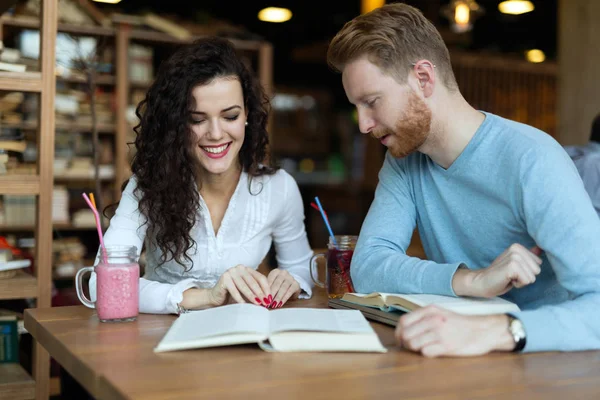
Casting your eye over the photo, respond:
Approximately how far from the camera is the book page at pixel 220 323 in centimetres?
121

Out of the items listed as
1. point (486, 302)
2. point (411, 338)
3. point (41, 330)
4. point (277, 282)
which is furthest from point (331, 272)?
point (41, 330)

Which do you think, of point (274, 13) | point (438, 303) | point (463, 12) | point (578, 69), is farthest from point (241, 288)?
point (274, 13)

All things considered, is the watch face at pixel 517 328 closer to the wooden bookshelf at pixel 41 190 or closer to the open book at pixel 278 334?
the open book at pixel 278 334

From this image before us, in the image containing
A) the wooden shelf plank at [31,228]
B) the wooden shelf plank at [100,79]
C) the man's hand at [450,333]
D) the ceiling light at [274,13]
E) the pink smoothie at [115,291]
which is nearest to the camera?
the man's hand at [450,333]

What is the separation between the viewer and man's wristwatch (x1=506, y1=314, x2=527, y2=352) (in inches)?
47.8

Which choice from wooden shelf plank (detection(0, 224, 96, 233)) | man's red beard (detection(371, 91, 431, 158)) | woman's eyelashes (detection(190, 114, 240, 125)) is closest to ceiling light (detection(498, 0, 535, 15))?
wooden shelf plank (detection(0, 224, 96, 233))

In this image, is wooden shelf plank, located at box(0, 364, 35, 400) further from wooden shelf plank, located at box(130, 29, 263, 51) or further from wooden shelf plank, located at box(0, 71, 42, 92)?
wooden shelf plank, located at box(130, 29, 263, 51)

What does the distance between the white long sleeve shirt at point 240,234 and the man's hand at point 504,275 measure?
529 millimetres

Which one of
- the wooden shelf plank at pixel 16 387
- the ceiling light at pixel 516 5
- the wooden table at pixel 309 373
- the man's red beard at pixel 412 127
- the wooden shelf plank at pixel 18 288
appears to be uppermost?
the ceiling light at pixel 516 5

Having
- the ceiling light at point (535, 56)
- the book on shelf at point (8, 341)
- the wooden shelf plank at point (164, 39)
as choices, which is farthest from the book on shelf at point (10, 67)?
the ceiling light at point (535, 56)

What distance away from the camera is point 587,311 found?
50.4 inches

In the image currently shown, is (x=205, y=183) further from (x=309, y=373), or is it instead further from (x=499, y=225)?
(x=309, y=373)

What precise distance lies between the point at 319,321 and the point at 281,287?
1.32ft

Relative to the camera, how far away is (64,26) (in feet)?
15.7
